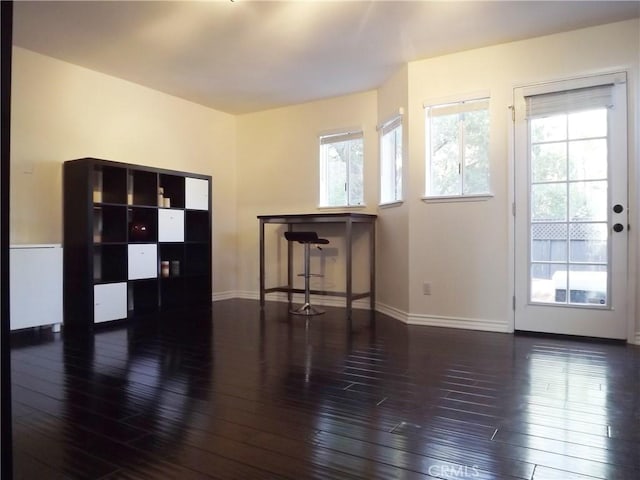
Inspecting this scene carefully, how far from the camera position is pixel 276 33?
3711mm

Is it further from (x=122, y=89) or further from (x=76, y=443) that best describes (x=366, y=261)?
(x=76, y=443)

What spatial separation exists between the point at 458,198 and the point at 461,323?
1191 mm

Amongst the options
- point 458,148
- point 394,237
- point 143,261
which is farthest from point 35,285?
point 458,148

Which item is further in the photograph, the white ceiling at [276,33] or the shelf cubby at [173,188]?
the shelf cubby at [173,188]

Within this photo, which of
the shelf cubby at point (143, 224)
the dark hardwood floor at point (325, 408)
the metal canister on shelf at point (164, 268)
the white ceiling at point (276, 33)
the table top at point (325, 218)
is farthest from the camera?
the metal canister on shelf at point (164, 268)

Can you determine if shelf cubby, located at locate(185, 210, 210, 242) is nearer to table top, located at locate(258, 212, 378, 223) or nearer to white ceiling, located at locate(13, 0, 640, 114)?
table top, located at locate(258, 212, 378, 223)

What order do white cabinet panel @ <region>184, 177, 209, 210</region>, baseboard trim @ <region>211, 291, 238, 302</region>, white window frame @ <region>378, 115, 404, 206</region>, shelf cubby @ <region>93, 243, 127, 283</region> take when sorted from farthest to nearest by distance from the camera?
baseboard trim @ <region>211, 291, 238, 302</region>
white cabinet panel @ <region>184, 177, 209, 210</region>
white window frame @ <region>378, 115, 404, 206</region>
shelf cubby @ <region>93, 243, 127, 283</region>

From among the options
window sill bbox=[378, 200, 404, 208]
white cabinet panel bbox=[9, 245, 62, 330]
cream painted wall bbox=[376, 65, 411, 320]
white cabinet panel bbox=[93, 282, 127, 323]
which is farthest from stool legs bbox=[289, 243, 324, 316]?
white cabinet panel bbox=[9, 245, 62, 330]

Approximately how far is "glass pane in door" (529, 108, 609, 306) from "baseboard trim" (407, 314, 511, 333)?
38 centimetres

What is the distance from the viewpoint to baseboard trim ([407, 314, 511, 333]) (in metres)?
3.98

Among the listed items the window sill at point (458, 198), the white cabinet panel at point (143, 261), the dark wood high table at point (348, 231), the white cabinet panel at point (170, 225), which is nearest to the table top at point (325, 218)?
the dark wood high table at point (348, 231)

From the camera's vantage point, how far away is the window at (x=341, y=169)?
17.7 ft

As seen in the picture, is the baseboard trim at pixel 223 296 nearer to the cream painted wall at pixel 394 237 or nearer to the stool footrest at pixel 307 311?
the stool footrest at pixel 307 311

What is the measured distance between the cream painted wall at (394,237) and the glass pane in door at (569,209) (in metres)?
1.18
